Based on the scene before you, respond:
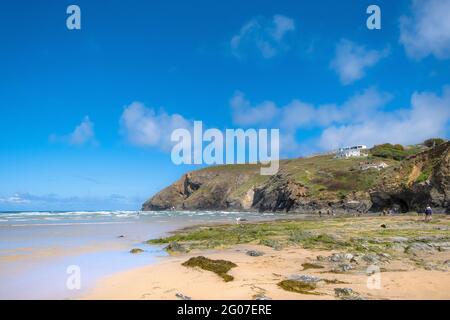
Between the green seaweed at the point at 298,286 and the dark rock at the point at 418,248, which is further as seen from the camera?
the dark rock at the point at 418,248

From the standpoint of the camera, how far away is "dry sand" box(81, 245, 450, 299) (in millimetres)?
9289

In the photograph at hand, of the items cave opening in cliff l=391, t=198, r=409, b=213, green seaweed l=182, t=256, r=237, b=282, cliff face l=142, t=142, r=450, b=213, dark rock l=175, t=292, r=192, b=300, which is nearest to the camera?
dark rock l=175, t=292, r=192, b=300

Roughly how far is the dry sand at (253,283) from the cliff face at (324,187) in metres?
41.1

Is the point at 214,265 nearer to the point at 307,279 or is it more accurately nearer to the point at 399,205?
the point at 307,279

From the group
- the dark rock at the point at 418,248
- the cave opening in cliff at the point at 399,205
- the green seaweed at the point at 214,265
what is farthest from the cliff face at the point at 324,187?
the green seaweed at the point at 214,265

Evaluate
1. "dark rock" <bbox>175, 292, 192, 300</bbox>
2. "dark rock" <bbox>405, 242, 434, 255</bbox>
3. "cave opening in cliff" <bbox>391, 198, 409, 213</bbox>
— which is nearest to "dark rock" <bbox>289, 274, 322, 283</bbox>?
"dark rock" <bbox>175, 292, 192, 300</bbox>

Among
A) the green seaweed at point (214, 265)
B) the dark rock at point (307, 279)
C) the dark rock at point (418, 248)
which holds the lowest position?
the green seaweed at point (214, 265)

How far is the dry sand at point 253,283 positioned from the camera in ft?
30.5

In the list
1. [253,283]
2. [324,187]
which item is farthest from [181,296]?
[324,187]

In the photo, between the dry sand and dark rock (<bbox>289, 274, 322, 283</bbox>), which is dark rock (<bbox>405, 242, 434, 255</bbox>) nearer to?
the dry sand

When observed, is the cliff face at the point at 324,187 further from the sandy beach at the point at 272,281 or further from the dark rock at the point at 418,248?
the sandy beach at the point at 272,281

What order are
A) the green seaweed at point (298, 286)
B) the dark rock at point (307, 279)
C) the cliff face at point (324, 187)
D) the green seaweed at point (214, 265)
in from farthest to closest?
the cliff face at point (324, 187) → the green seaweed at point (214, 265) → the dark rock at point (307, 279) → the green seaweed at point (298, 286)

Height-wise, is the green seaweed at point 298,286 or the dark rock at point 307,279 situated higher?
the dark rock at point 307,279
